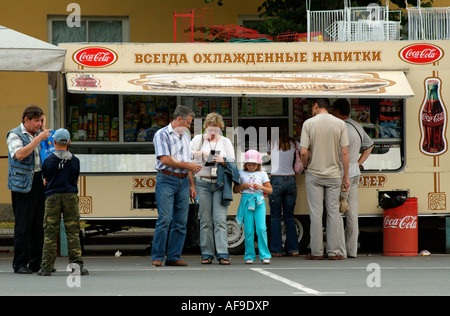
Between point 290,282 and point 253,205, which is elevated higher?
point 253,205

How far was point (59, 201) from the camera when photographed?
9.88 metres

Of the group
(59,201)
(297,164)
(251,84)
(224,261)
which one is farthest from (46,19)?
(59,201)

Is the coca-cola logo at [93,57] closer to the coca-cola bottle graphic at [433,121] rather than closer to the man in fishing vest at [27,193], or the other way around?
the man in fishing vest at [27,193]

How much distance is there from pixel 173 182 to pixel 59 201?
1562 mm

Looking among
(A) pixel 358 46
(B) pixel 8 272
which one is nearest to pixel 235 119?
(A) pixel 358 46

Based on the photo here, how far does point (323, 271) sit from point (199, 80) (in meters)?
3.35

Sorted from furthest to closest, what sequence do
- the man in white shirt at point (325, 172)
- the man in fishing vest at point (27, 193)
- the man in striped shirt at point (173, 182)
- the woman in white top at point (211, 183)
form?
the man in white shirt at point (325, 172), the woman in white top at point (211, 183), the man in striped shirt at point (173, 182), the man in fishing vest at point (27, 193)

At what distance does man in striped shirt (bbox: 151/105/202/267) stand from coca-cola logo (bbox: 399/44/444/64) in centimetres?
360

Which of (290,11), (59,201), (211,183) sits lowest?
(59,201)

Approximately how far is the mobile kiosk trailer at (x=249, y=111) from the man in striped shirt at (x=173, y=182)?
1.61m

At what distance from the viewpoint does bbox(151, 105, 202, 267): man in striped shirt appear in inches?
428

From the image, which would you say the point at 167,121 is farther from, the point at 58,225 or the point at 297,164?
the point at 58,225

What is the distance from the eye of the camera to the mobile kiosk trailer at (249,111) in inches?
498

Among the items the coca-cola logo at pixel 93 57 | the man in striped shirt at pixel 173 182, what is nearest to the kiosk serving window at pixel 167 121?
the coca-cola logo at pixel 93 57
